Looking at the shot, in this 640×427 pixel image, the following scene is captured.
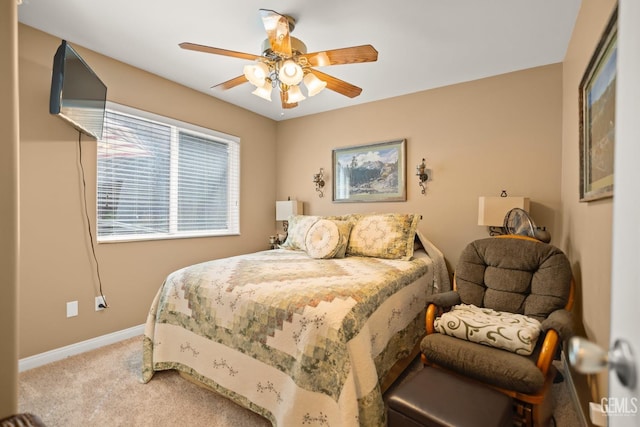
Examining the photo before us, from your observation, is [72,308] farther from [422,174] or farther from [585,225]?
[585,225]

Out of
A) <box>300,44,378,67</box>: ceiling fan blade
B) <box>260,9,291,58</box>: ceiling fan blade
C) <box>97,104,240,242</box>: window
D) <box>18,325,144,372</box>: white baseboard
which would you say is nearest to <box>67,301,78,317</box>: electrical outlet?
<box>18,325,144,372</box>: white baseboard

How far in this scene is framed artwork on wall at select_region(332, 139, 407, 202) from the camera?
3.39 m

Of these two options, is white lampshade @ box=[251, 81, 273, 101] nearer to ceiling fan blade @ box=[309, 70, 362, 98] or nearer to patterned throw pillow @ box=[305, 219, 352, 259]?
ceiling fan blade @ box=[309, 70, 362, 98]

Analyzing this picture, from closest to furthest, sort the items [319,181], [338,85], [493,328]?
[493,328]
[338,85]
[319,181]

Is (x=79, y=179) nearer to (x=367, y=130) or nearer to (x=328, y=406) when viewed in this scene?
(x=328, y=406)

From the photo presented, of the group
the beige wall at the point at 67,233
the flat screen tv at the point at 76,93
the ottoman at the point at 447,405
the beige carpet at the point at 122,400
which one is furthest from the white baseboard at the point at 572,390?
the flat screen tv at the point at 76,93

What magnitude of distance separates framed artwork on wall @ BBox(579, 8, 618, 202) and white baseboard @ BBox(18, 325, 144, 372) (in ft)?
12.0

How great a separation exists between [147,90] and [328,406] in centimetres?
320

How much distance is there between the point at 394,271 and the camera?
2.14 metres

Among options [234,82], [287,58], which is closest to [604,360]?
[287,58]

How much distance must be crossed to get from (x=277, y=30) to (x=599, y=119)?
186 cm

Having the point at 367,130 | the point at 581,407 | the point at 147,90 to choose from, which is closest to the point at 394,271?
the point at 581,407

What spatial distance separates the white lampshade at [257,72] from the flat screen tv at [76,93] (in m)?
1.24

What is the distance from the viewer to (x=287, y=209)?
3967 millimetres
